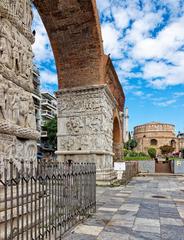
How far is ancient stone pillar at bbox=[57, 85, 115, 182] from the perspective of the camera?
1014 centimetres

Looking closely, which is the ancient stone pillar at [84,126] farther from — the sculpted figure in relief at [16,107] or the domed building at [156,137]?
the domed building at [156,137]

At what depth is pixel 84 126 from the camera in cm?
1045

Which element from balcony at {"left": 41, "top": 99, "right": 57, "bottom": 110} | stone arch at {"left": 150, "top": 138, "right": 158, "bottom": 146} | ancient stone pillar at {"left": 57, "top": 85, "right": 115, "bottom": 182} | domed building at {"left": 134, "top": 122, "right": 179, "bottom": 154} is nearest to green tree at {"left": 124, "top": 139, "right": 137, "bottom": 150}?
domed building at {"left": 134, "top": 122, "right": 179, "bottom": 154}

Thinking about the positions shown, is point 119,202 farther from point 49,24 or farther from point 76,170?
point 49,24

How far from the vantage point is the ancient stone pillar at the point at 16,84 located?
3507 millimetres

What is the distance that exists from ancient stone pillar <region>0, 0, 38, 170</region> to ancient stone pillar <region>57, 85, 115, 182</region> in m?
6.09

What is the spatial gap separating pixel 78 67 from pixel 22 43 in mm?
6438

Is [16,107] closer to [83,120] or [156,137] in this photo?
[83,120]

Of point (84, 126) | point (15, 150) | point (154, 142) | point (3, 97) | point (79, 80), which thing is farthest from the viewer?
point (154, 142)

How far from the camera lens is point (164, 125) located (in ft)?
178

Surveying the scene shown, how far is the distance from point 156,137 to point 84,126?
45.3m

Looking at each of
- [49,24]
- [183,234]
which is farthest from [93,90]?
[183,234]

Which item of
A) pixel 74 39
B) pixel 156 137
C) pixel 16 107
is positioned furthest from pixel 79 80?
pixel 156 137

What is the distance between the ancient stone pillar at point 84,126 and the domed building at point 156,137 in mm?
44264
